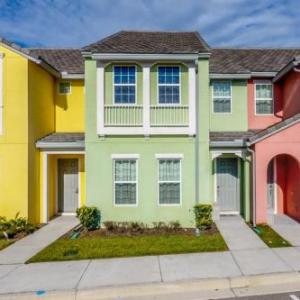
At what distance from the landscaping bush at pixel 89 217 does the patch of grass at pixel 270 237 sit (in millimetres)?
6070

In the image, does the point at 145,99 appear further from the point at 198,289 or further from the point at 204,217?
the point at 198,289

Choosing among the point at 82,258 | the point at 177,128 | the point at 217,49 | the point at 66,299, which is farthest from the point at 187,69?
the point at 66,299

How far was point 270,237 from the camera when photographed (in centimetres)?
914

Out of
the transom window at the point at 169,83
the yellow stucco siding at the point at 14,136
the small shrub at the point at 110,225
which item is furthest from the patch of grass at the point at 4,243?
the transom window at the point at 169,83

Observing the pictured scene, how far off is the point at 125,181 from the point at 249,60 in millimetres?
9561

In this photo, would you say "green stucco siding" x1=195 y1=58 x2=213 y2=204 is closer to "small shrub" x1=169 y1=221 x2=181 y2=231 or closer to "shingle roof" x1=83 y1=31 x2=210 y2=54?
"shingle roof" x1=83 y1=31 x2=210 y2=54

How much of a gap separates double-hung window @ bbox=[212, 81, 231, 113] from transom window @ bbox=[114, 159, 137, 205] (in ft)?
17.1

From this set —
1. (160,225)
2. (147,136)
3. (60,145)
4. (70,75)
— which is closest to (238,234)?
(160,225)

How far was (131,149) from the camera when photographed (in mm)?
10820

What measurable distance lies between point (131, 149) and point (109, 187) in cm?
176

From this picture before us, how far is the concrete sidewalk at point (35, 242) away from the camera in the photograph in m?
7.81

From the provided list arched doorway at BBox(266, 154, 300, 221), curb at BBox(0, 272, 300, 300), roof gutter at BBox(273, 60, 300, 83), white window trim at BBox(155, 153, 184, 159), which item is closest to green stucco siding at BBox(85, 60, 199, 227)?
white window trim at BBox(155, 153, 184, 159)

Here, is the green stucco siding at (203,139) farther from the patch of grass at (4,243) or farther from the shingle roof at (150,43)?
the patch of grass at (4,243)

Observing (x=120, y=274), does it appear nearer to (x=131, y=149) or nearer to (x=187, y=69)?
(x=131, y=149)
